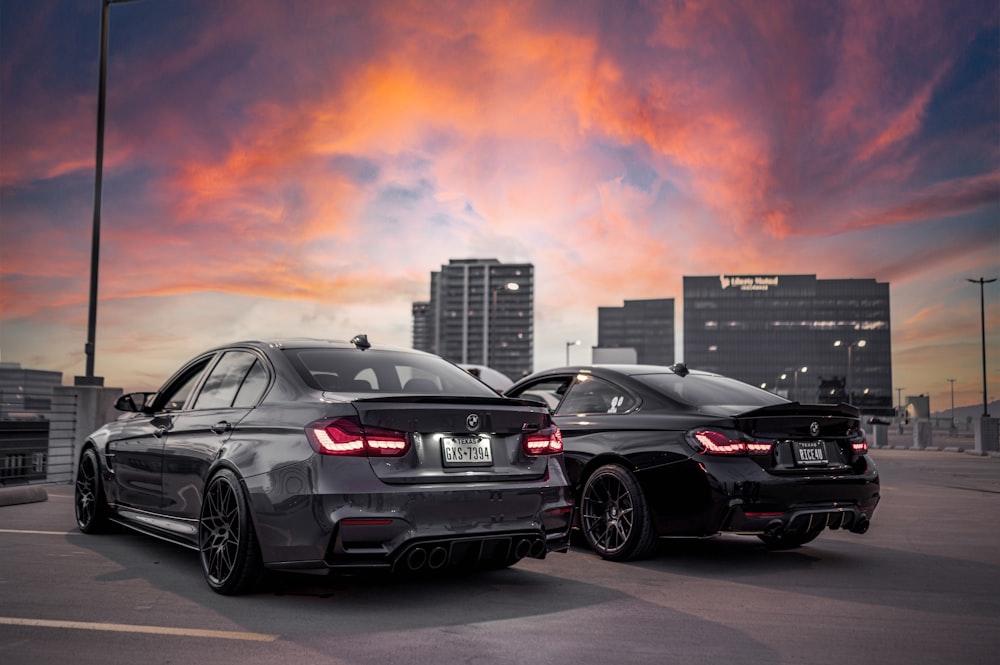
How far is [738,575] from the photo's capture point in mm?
6426

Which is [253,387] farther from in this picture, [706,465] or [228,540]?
[706,465]

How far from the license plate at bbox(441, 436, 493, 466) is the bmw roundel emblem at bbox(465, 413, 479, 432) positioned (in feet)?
0.18

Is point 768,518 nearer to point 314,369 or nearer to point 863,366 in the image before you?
point 314,369

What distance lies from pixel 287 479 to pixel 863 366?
199m

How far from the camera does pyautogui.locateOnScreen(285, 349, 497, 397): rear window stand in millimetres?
5520

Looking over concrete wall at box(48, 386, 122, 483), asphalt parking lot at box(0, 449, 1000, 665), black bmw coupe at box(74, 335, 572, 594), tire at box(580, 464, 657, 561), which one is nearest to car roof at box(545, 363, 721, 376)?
tire at box(580, 464, 657, 561)

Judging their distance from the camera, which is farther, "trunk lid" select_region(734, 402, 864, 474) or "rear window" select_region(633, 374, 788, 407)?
"rear window" select_region(633, 374, 788, 407)

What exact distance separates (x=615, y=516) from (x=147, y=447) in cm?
365

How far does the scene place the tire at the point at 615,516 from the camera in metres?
6.70

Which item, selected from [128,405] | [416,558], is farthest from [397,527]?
[128,405]

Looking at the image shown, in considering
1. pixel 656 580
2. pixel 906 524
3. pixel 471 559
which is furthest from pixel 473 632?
pixel 906 524

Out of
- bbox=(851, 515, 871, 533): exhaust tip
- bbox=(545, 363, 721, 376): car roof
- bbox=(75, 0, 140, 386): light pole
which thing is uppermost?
bbox=(75, 0, 140, 386): light pole

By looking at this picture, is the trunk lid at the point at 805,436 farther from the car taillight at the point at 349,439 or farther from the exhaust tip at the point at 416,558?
the car taillight at the point at 349,439

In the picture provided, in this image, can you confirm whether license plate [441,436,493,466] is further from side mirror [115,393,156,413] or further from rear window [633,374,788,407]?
side mirror [115,393,156,413]
